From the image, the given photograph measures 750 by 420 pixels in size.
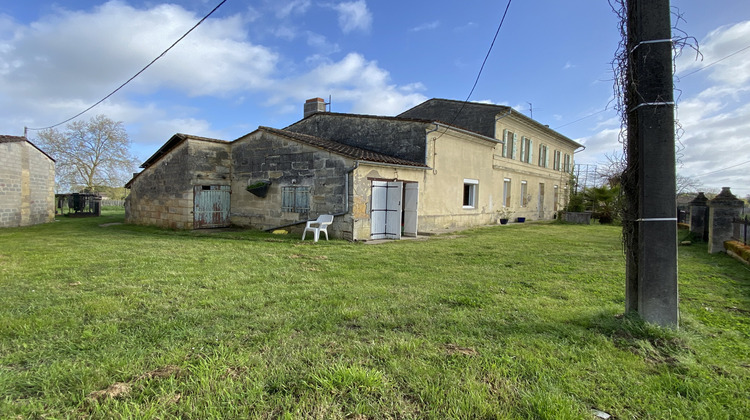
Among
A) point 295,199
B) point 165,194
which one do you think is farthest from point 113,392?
point 165,194

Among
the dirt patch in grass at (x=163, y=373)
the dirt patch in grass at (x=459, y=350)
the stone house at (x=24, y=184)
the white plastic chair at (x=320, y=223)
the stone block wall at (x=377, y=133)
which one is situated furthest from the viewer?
the stone house at (x=24, y=184)

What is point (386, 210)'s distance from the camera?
36.1ft

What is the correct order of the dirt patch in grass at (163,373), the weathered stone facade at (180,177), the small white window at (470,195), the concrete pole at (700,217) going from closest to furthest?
the dirt patch in grass at (163,373)
the concrete pole at (700,217)
the weathered stone facade at (180,177)
the small white window at (470,195)

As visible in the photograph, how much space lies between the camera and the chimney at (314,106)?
54.1 feet

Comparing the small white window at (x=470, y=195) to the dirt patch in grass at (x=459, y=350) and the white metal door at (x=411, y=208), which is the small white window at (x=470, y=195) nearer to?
the white metal door at (x=411, y=208)

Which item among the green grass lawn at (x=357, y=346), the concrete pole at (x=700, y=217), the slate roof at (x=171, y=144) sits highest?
the slate roof at (x=171, y=144)

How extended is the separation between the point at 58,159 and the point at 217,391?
1399 inches

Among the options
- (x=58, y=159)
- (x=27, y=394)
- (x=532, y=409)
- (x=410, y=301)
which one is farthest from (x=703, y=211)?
(x=58, y=159)

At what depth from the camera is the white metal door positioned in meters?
11.6

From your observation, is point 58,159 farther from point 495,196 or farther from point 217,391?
point 217,391

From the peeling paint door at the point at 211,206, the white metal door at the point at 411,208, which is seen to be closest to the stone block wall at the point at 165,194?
the peeling paint door at the point at 211,206

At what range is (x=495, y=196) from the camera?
17359 millimetres

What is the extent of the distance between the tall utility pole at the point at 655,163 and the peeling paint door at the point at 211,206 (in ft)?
42.9

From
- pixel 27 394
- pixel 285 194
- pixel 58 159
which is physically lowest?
pixel 27 394
